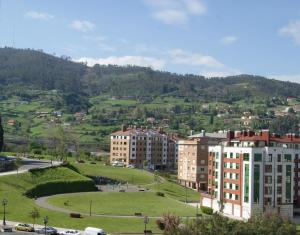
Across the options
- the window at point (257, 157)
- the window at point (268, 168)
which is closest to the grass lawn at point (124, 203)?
the window at point (257, 157)

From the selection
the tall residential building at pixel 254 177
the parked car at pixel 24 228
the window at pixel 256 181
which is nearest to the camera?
the parked car at pixel 24 228

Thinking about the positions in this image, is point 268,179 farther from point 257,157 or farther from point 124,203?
point 124,203

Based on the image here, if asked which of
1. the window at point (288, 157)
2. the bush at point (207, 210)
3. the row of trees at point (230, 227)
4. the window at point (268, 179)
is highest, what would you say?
the window at point (288, 157)

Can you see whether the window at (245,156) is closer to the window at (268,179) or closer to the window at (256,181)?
the window at (256,181)

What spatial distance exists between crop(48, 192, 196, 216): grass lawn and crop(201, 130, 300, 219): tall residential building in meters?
8.04

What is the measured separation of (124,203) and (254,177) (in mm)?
26368

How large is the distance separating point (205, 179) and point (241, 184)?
170ft

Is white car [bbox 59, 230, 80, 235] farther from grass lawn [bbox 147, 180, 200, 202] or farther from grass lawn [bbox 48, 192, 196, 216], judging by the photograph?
grass lawn [bbox 147, 180, 200, 202]

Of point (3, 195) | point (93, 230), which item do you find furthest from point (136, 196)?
point (93, 230)

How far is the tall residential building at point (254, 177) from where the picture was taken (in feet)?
336

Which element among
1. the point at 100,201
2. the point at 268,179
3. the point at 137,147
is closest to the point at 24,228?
the point at 100,201

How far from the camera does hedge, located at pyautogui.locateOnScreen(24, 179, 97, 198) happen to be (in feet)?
355

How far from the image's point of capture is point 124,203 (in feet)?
350

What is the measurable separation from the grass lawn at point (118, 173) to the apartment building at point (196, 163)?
A: 14148 millimetres
